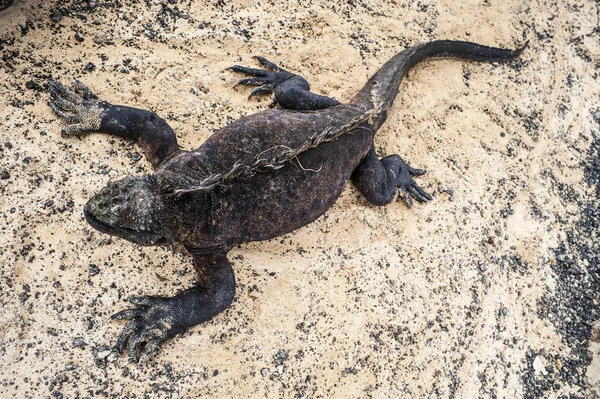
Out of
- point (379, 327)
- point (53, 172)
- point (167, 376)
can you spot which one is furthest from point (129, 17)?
point (379, 327)

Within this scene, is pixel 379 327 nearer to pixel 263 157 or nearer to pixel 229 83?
pixel 263 157

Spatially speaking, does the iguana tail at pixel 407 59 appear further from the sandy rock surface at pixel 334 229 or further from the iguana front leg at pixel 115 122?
the iguana front leg at pixel 115 122

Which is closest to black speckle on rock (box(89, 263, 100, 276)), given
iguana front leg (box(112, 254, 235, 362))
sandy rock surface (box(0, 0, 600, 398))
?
sandy rock surface (box(0, 0, 600, 398))

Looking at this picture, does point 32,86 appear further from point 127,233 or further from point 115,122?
point 127,233

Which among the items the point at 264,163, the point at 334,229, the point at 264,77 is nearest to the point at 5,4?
the point at 264,77

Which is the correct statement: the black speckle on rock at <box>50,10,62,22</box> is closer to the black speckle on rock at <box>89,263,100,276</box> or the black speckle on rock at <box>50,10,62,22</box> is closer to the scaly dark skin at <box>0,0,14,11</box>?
the scaly dark skin at <box>0,0,14,11</box>
